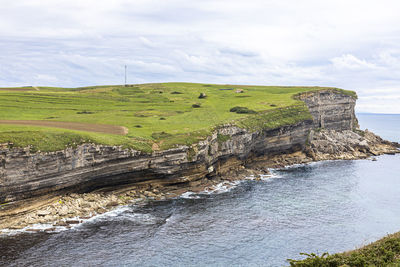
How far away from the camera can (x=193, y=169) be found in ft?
218

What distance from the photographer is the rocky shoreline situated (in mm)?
46000

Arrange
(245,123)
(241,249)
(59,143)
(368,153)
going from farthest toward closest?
1. (368,153)
2. (245,123)
3. (59,143)
4. (241,249)

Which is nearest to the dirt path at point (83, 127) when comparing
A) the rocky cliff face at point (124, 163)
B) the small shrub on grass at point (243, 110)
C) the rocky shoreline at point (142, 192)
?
the rocky cliff face at point (124, 163)

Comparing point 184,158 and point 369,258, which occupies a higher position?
point 184,158

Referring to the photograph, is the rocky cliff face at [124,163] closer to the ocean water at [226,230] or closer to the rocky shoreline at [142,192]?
the rocky shoreline at [142,192]

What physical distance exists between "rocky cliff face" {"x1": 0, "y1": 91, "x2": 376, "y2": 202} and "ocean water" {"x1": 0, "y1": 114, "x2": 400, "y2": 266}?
645cm

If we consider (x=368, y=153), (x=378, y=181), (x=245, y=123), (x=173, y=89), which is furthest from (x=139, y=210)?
(x=173, y=89)

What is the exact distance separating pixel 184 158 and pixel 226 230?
66.0ft

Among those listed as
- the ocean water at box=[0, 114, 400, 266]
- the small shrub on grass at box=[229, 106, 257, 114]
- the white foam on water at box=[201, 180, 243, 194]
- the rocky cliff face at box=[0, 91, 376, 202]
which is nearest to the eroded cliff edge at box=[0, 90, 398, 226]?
the rocky cliff face at box=[0, 91, 376, 202]

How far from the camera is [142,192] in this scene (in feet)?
199

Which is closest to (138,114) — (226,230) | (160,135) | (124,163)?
(160,135)

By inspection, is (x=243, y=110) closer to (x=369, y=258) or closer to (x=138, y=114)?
(x=138, y=114)

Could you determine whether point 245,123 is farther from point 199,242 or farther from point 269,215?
point 199,242

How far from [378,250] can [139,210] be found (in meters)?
35.9
